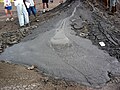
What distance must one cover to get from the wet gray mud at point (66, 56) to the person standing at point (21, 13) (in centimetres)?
196

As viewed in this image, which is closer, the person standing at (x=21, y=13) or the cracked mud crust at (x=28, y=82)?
the cracked mud crust at (x=28, y=82)

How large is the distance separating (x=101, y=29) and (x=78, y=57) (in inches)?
98.8

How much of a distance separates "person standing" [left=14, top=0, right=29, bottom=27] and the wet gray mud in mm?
1963

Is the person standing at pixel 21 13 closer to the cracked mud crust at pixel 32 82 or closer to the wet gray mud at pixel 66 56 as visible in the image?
the wet gray mud at pixel 66 56

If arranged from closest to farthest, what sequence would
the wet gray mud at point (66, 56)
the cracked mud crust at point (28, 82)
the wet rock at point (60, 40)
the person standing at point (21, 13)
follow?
the cracked mud crust at point (28, 82) < the wet gray mud at point (66, 56) < the wet rock at point (60, 40) < the person standing at point (21, 13)

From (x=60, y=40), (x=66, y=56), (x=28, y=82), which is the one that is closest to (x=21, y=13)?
(x=60, y=40)

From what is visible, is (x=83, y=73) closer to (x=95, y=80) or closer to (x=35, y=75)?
(x=95, y=80)

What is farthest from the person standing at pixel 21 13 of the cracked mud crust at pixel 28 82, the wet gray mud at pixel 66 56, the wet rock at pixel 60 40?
the cracked mud crust at pixel 28 82

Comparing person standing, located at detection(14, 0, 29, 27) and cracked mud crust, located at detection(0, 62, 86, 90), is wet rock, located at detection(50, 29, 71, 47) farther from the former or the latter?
person standing, located at detection(14, 0, 29, 27)

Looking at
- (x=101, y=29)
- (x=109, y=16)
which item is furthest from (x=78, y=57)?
(x=109, y=16)

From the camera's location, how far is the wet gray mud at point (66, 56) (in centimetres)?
668

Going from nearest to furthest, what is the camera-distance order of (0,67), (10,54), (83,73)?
(83,73) < (0,67) < (10,54)

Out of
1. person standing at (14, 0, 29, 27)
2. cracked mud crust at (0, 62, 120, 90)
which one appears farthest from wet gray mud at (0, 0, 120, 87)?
person standing at (14, 0, 29, 27)

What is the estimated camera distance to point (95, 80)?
649 cm
